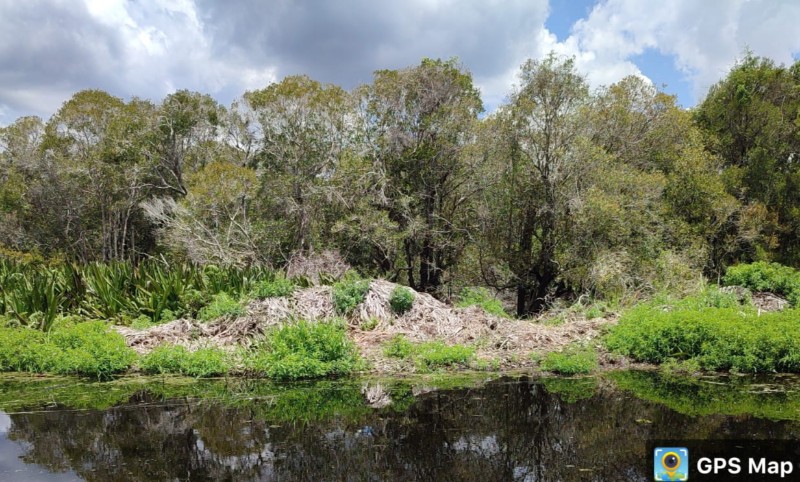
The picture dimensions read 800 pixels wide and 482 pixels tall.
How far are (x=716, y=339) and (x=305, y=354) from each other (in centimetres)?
639

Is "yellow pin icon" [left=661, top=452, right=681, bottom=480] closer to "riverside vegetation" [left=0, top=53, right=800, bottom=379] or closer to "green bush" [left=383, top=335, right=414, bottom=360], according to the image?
"riverside vegetation" [left=0, top=53, right=800, bottom=379]

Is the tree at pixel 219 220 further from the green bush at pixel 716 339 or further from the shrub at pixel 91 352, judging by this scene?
the green bush at pixel 716 339

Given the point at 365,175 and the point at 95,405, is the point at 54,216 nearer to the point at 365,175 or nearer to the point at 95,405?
the point at 365,175

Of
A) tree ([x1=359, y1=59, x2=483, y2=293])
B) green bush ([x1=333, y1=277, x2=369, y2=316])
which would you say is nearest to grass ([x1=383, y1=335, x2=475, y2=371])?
green bush ([x1=333, y1=277, x2=369, y2=316])

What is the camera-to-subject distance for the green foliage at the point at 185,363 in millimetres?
8711

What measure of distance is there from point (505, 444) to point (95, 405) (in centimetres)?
526

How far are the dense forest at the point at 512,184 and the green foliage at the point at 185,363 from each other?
10235mm

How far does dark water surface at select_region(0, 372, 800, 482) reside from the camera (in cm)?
523

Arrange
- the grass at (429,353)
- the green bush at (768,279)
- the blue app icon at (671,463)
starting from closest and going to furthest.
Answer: the blue app icon at (671,463), the grass at (429,353), the green bush at (768,279)

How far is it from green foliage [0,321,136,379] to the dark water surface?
0.40 meters

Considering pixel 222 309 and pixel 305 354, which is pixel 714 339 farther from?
pixel 222 309

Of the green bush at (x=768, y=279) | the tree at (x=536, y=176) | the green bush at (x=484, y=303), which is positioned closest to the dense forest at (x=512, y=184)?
the tree at (x=536, y=176)

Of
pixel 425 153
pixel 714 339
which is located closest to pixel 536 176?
pixel 425 153

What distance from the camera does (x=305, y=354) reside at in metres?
8.73
